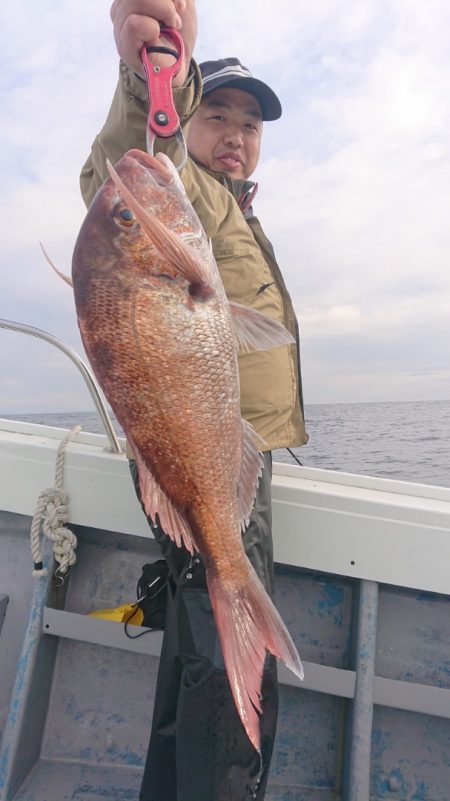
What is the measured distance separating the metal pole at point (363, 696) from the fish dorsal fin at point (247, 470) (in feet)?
3.69

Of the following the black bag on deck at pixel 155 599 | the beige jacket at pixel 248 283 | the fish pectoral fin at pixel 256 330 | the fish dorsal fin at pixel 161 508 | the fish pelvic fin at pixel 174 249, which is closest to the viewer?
the fish pelvic fin at pixel 174 249

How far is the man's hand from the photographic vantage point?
4.47 ft

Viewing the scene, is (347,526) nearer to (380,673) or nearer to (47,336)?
(380,673)

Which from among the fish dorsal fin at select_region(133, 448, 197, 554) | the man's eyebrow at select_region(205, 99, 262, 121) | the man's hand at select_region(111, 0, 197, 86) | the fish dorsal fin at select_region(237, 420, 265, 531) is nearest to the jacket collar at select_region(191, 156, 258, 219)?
the man's eyebrow at select_region(205, 99, 262, 121)

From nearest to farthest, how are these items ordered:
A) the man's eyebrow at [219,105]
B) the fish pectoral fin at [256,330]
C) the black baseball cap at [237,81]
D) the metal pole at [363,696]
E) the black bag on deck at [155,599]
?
the fish pectoral fin at [256,330], the metal pole at [363,696], the black bag on deck at [155,599], the black baseball cap at [237,81], the man's eyebrow at [219,105]

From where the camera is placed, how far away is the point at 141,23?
1362 millimetres

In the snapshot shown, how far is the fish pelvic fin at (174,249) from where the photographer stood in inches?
49.4

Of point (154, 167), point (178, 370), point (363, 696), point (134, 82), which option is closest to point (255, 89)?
point (134, 82)

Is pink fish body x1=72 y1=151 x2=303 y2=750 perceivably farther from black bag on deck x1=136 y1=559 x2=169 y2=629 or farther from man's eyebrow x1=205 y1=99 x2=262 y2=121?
man's eyebrow x1=205 y1=99 x2=262 y2=121

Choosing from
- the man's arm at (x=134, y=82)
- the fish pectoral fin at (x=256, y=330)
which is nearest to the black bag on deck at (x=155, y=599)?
the fish pectoral fin at (x=256, y=330)

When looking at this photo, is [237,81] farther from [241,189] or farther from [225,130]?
[241,189]

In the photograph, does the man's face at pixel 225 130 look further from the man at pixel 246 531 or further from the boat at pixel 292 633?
the boat at pixel 292 633

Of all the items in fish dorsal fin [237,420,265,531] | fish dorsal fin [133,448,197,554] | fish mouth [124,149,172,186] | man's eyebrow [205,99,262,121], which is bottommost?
fish dorsal fin [133,448,197,554]

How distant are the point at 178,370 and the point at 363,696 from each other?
5.82 feet
